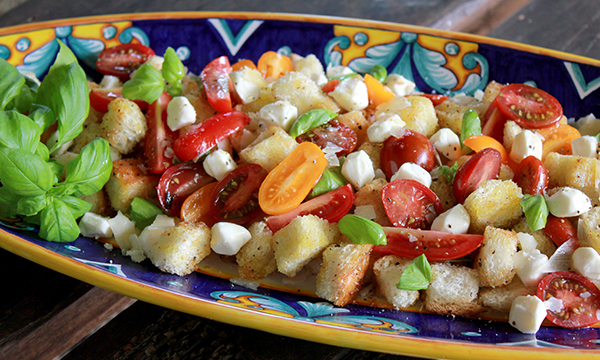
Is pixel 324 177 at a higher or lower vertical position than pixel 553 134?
higher

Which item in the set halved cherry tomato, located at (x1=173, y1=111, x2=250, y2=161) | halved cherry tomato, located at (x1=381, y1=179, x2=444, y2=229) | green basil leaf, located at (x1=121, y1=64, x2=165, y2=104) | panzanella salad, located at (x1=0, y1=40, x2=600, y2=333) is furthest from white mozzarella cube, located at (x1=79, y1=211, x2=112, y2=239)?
halved cherry tomato, located at (x1=381, y1=179, x2=444, y2=229)

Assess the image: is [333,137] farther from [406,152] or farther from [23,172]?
[23,172]

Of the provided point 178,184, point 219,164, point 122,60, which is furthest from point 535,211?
point 122,60

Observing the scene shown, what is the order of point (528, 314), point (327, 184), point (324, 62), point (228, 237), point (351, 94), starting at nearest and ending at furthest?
1. point (528, 314)
2. point (228, 237)
3. point (327, 184)
4. point (351, 94)
5. point (324, 62)

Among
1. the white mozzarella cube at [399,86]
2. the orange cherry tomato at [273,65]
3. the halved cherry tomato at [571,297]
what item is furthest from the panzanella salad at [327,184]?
the orange cherry tomato at [273,65]

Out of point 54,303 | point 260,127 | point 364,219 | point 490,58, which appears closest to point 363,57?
point 490,58

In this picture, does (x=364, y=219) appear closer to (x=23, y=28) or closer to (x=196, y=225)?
(x=196, y=225)
